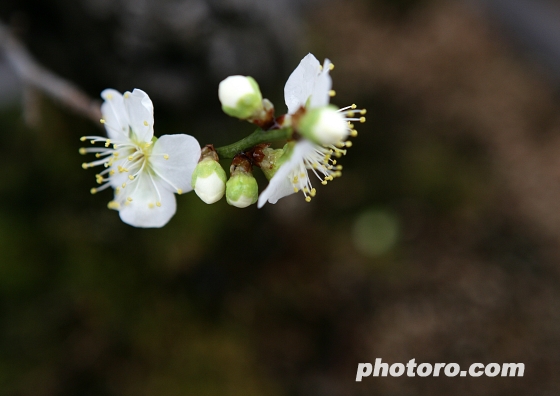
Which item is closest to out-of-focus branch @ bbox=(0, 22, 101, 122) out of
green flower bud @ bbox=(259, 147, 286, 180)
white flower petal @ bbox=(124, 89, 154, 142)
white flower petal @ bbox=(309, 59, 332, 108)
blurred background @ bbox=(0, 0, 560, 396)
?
blurred background @ bbox=(0, 0, 560, 396)

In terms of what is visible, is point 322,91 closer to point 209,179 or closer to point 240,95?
point 240,95

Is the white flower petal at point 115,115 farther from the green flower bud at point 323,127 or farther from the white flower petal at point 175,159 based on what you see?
the green flower bud at point 323,127

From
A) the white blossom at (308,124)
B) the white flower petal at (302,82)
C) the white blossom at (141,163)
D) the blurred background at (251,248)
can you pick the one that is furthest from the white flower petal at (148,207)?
the blurred background at (251,248)

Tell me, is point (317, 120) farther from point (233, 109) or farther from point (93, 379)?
point (93, 379)

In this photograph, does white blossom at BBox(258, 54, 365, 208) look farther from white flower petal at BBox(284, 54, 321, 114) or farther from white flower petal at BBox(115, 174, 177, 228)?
white flower petal at BBox(115, 174, 177, 228)

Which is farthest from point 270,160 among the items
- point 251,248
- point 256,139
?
point 251,248

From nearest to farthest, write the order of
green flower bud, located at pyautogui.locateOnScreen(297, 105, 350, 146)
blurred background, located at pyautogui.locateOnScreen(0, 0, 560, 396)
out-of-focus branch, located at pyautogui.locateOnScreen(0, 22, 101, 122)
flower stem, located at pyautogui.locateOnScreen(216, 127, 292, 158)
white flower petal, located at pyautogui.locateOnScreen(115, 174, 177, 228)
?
green flower bud, located at pyautogui.locateOnScreen(297, 105, 350, 146), flower stem, located at pyautogui.locateOnScreen(216, 127, 292, 158), white flower petal, located at pyautogui.locateOnScreen(115, 174, 177, 228), out-of-focus branch, located at pyautogui.locateOnScreen(0, 22, 101, 122), blurred background, located at pyautogui.locateOnScreen(0, 0, 560, 396)
